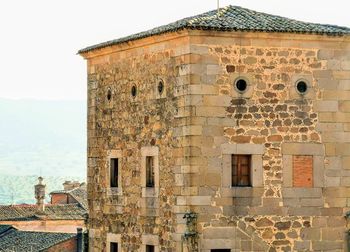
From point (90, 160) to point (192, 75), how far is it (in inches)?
214

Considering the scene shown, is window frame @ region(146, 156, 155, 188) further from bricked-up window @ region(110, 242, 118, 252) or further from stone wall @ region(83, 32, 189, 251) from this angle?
bricked-up window @ region(110, 242, 118, 252)

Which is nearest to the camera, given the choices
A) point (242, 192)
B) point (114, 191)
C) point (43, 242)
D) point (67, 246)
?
point (242, 192)

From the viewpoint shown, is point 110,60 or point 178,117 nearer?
point 178,117

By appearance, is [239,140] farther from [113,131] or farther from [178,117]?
[113,131]

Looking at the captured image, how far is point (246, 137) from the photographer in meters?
26.3

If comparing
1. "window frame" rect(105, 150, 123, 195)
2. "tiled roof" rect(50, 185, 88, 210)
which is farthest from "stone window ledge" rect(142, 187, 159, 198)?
"tiled roof" rect(50, 185, 88, 210)

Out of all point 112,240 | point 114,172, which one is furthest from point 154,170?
point 112,240

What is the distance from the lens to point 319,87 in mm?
26984

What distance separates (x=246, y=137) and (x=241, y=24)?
245cm

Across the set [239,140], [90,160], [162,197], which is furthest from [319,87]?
[90,160]

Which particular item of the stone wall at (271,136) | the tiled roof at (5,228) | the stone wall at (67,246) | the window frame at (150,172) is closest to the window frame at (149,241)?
the window frame at (150,172)

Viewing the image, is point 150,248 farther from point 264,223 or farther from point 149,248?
point 264,223

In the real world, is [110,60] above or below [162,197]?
above

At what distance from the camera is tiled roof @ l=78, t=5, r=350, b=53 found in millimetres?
26047
